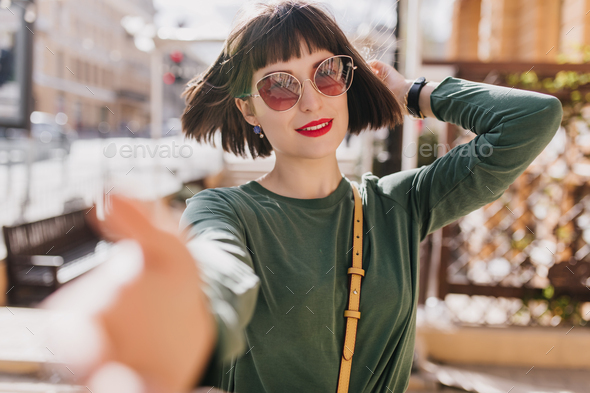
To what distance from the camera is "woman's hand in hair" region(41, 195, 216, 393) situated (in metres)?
0.38

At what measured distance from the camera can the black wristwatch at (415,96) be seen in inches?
50.9

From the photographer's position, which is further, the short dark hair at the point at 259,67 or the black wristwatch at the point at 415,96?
the black wristwatch at the point at 415,96

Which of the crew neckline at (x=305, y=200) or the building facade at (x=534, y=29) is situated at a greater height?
the building facade at (x=534, y=29)

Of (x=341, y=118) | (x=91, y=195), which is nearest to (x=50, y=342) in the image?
(x=341, y=118)

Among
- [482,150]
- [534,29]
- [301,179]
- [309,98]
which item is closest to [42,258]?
[301,179]

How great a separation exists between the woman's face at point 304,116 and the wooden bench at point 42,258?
3.72m

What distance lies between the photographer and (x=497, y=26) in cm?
786

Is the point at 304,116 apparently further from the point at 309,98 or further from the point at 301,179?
the point at 301,179

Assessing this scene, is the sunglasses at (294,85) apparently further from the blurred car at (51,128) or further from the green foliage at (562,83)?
the blurred car at (51,128)

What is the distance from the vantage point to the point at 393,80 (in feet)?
4.54

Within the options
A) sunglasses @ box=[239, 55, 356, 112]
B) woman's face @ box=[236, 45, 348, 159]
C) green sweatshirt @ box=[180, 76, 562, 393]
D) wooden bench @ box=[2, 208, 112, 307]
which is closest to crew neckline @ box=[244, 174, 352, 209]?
green sweatshirt @ box=[180, 76, 562, 393]

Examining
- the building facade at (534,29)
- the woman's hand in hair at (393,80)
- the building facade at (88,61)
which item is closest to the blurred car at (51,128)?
the building facade at (88,61)

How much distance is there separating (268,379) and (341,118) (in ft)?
2.26

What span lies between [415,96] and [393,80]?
0.40 feet
